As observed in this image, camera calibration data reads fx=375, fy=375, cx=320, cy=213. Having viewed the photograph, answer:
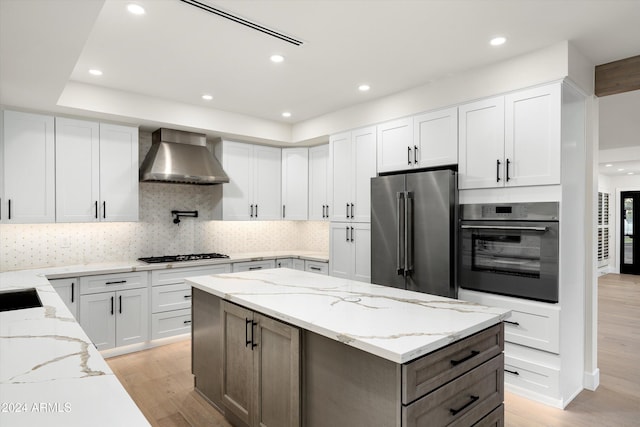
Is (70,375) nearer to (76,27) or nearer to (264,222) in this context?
(76,27)

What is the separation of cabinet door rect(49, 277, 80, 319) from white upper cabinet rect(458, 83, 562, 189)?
3706mm

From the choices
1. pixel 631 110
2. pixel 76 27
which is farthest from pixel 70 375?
pixel 631 110

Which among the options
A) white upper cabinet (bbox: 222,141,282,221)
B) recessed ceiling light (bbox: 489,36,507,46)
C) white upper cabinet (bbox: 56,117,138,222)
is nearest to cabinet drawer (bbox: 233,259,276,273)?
white upper cabinet (bbox: 222,141,282,221)

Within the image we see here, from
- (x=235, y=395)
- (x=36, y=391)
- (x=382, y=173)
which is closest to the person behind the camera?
(x=36, y=391)

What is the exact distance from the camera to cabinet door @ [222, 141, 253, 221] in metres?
4.82

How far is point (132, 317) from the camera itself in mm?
3898

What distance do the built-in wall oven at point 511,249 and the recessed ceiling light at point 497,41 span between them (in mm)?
1222

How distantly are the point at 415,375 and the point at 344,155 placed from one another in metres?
3.28

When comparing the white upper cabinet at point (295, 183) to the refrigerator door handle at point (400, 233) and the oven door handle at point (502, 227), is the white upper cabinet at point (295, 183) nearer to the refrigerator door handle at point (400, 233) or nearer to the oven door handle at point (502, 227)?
the refrigerator door handle at point (400, 233)

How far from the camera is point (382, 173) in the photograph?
406 centimetres

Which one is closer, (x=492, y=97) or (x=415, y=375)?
(x=415, y=375)

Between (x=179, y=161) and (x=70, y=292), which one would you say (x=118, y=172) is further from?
(x=70, y=292)

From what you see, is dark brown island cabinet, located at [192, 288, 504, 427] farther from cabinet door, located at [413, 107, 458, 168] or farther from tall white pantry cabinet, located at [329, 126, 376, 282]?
tall white pantry cabinet, located at [329, 126, 376, 282]

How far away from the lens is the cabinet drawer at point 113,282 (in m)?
3.63
